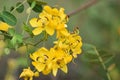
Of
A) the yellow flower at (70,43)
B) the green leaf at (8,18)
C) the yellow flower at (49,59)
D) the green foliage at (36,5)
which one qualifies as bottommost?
the yellow flower at (49,59)

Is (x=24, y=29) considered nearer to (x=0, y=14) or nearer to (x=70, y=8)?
(x=0, y=14)

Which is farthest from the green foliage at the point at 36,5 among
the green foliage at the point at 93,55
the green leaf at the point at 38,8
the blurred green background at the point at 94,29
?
the blurred green background at the point at 94,29

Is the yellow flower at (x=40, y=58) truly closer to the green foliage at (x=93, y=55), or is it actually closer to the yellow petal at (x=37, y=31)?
the yellow petal at (x=37, y=31)

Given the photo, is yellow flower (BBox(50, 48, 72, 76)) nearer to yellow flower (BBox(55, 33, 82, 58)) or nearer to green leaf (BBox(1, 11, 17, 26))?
yellow flower (BBox(55, 33, 82, 58))

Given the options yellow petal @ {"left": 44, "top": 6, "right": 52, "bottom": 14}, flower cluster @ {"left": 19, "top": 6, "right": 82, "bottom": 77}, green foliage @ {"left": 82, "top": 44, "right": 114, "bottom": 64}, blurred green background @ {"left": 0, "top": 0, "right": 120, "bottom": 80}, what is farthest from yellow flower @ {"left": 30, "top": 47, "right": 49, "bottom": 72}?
blurred green background @ {"left": 0, "top": 0, "right": 120, "bottom": 80}

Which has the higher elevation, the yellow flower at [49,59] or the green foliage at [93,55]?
the yellow flower at [49,59]

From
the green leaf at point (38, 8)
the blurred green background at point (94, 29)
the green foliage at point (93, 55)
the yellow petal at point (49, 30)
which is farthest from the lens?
the blurred green background at point (94, 29)

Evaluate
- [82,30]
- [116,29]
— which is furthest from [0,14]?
[82,30]

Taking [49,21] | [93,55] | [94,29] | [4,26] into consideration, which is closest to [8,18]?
[4,26]
